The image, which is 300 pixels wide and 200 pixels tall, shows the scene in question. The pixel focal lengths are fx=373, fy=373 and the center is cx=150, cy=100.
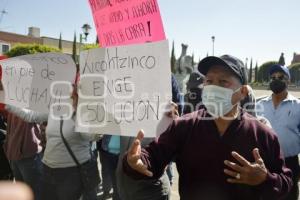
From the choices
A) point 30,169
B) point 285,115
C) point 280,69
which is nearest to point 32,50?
point 30,169

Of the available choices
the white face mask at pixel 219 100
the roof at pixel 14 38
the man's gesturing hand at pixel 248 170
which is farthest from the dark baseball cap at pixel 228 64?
the roof at pixel 14 38

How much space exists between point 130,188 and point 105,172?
1.80 m

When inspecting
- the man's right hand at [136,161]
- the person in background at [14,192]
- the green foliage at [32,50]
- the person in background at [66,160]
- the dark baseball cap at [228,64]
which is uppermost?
the green foliage at [32,50]

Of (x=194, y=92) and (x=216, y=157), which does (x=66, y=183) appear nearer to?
(x=216, y=157)

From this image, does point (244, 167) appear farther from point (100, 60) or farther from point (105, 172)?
point (105, 172)

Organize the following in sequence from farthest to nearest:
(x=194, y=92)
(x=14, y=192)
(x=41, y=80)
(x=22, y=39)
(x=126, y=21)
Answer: (x=22, y=39) < (x=194, y=92) < (x=41, y=80) < (x=126, y=21) < (x=14, y=192)

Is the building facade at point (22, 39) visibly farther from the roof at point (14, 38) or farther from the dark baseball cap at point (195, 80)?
the dark baseball cap at point (195, 80)

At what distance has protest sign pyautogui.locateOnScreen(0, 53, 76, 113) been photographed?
9.18 ft

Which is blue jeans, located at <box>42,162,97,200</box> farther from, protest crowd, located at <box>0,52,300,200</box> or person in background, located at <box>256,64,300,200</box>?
person in background, located at <box>256,64,300,200</box>

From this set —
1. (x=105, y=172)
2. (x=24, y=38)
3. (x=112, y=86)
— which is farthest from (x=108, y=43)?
(x=24, y=38)

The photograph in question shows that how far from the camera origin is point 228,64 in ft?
6.71

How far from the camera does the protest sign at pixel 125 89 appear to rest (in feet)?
6.81

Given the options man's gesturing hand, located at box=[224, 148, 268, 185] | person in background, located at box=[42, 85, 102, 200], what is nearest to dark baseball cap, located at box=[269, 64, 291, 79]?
person in background, located at box=[42, 85, 102, 200]

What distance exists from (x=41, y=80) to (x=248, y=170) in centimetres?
183
